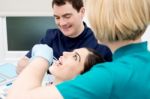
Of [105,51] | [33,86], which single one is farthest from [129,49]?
[105,51]

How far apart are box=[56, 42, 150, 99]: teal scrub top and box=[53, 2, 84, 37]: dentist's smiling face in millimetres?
873

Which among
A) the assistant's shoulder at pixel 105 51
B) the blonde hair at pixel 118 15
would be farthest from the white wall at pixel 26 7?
the blonde hair at pixel 118 15

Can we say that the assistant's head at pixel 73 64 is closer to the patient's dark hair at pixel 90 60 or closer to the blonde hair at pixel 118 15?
the patient's dark hair at pixel 90 60

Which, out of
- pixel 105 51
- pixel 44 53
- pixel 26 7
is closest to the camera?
pixel 44 53

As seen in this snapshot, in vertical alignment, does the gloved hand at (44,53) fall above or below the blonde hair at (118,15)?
below

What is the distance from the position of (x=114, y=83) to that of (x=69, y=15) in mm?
937

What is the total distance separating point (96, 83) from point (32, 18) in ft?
5.32

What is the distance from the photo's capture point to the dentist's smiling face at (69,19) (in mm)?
1588

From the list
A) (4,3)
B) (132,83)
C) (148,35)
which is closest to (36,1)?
(4,3)

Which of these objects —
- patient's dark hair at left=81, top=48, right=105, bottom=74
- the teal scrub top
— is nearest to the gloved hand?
patient's dark hair at left=81, top=48, right=105, bottom=74

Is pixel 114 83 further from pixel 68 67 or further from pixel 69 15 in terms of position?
pixel 69 15

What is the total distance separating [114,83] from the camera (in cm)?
73

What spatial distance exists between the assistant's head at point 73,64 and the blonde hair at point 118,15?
1.46 ft

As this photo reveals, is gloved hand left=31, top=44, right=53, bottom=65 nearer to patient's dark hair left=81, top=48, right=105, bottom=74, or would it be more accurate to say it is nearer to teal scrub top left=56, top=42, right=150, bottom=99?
patient's dark hair left=81, top=48, right=105, bottom=74
